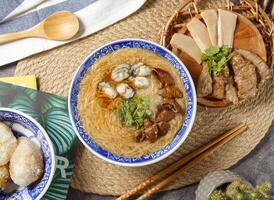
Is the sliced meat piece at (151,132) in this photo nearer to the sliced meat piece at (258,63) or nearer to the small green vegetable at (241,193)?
the small green vegetable at (241,193)

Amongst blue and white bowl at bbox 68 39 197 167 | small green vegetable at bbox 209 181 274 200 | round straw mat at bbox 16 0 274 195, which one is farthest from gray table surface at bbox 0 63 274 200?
blue and white bowl at bbox 68 39 197 167

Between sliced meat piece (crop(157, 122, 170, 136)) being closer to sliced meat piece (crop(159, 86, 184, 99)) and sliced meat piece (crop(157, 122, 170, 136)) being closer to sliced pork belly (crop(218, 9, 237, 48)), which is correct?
sliced meat piece (crop(159, 86, 184, 99))

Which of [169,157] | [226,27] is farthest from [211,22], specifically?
[169,157]

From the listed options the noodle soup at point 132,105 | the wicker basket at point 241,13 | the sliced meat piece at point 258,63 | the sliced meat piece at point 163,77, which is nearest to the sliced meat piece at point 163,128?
the noodle soup at point 132,105

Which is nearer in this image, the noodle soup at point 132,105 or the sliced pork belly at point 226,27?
the noodle soup at point 132,105

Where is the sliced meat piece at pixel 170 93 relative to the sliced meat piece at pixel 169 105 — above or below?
above

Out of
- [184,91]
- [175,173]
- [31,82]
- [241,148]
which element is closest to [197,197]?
[175,173]

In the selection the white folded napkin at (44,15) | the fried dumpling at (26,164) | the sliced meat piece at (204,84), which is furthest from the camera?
the white folded napkin at (44,15)

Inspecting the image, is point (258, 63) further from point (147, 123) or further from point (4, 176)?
point (4, 176)
